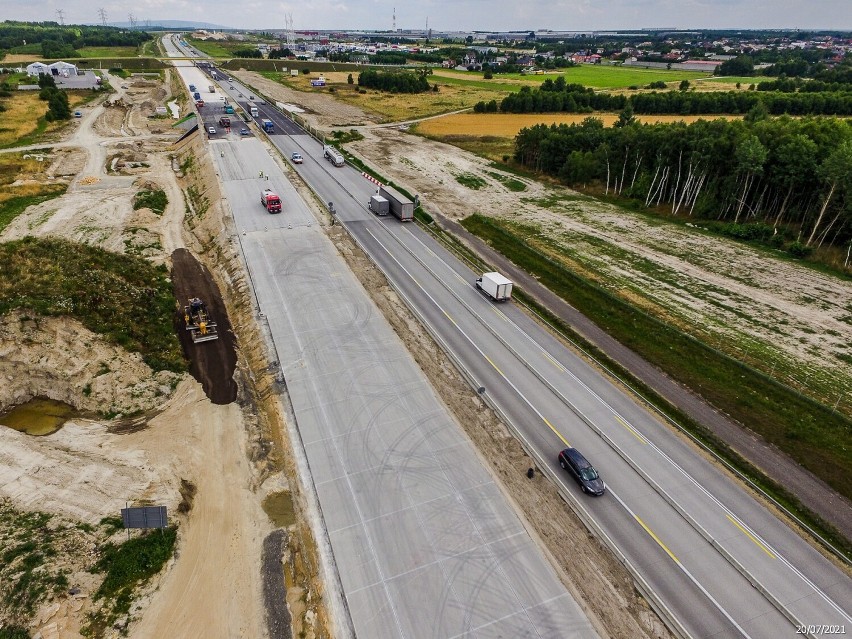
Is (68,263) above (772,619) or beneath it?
above

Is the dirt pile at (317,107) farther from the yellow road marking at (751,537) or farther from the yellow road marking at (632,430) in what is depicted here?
the yellow road marking at (751,537)

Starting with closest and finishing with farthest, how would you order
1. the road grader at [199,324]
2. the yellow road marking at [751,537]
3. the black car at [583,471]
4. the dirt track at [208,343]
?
the yellow road marking at [751,537]
the black car at [583,471]
the dirt track at [208,343]
the road grader at [199,324]

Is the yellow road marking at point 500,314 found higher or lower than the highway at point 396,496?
higher

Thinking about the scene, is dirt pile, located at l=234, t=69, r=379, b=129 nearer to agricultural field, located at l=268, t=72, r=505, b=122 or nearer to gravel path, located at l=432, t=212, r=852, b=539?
agricultural field, located at l=268, t=72, r=505, b=122

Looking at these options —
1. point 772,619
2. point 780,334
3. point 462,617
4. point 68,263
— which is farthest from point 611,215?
point 68,263

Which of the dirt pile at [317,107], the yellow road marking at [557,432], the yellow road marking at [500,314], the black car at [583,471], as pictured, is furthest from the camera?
the dirt pile at [317,107]

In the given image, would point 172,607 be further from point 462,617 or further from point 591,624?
point 591,624

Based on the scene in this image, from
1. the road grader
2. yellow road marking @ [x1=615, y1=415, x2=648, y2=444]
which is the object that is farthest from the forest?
yellow road marking @ [x1=615, y1=415, x2=648, y2=444]

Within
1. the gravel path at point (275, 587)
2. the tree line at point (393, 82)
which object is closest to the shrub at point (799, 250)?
the gravel path at point (275, 587)
